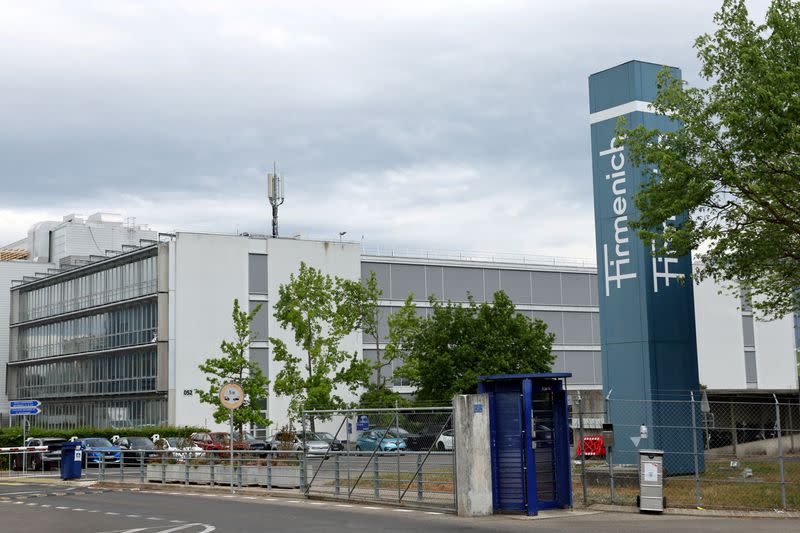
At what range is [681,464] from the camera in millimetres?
26844

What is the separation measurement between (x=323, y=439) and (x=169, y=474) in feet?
52.2

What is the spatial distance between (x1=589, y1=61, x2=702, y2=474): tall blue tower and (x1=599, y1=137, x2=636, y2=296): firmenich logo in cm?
3

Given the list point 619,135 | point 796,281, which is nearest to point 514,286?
point 796,281

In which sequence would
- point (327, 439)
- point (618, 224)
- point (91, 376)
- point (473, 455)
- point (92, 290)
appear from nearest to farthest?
point (473, 455), point (618, 224), point (327, 439), point (91, 376), point (92, 290)

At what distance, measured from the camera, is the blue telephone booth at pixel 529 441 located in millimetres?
19891

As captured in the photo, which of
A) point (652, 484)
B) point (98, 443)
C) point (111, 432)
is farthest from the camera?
point (111, 432)

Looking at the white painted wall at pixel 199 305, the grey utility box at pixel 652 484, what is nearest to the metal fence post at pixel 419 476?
the grey utility box at pixel 652 484

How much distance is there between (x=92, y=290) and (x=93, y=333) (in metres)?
3.20

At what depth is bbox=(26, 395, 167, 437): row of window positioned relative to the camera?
226 ft

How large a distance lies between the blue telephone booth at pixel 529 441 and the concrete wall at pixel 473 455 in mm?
207

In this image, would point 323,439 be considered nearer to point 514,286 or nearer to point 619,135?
point 619,135

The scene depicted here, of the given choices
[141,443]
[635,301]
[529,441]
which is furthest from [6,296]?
[529,441]

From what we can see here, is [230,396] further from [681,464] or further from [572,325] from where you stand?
[572,325]

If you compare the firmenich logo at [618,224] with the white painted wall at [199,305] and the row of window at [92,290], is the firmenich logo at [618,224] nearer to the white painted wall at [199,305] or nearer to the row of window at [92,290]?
the white painted wall at [199,305]
